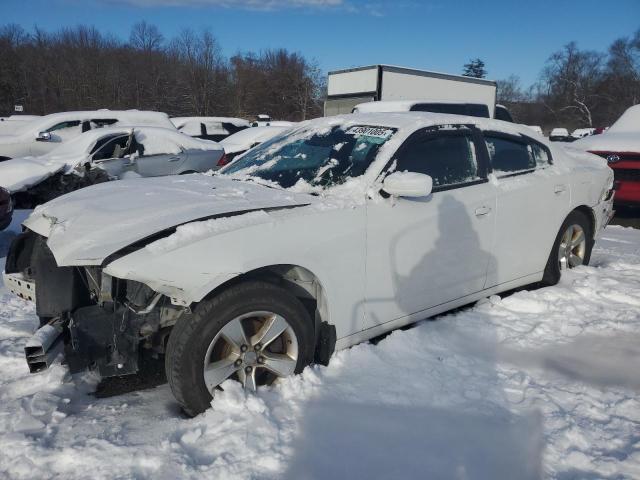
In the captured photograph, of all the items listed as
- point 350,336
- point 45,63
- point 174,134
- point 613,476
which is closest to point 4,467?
point 350,336

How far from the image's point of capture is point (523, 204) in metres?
3.91

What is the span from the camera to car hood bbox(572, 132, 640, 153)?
773cm

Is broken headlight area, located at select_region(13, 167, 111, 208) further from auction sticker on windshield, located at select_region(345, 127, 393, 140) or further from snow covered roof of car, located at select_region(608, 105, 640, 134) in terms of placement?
snow covered roof of car, located at select_region(608, 105, 640, 134)

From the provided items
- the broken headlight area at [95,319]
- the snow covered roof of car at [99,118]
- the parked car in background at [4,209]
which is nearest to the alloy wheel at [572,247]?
the broken headlight area at [95,319]

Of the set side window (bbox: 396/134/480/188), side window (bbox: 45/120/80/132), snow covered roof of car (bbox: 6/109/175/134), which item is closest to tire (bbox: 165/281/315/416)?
side window (bbox: 396/134/480/188)

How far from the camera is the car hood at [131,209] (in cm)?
238

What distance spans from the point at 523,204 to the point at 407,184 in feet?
4.90

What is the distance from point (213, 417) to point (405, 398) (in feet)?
3.44

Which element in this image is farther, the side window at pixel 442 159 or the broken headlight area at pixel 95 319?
the side window at pixel 442 159

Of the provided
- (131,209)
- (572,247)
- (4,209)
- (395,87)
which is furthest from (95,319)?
(395,87)

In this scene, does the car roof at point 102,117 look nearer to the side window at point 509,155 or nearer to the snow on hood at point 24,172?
the snow on hood at point 24,172

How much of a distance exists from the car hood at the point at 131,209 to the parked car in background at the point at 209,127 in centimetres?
1281

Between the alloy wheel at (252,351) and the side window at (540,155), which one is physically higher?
the side window at (540,155)

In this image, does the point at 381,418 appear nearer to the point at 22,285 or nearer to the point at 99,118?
the point at 22,285
